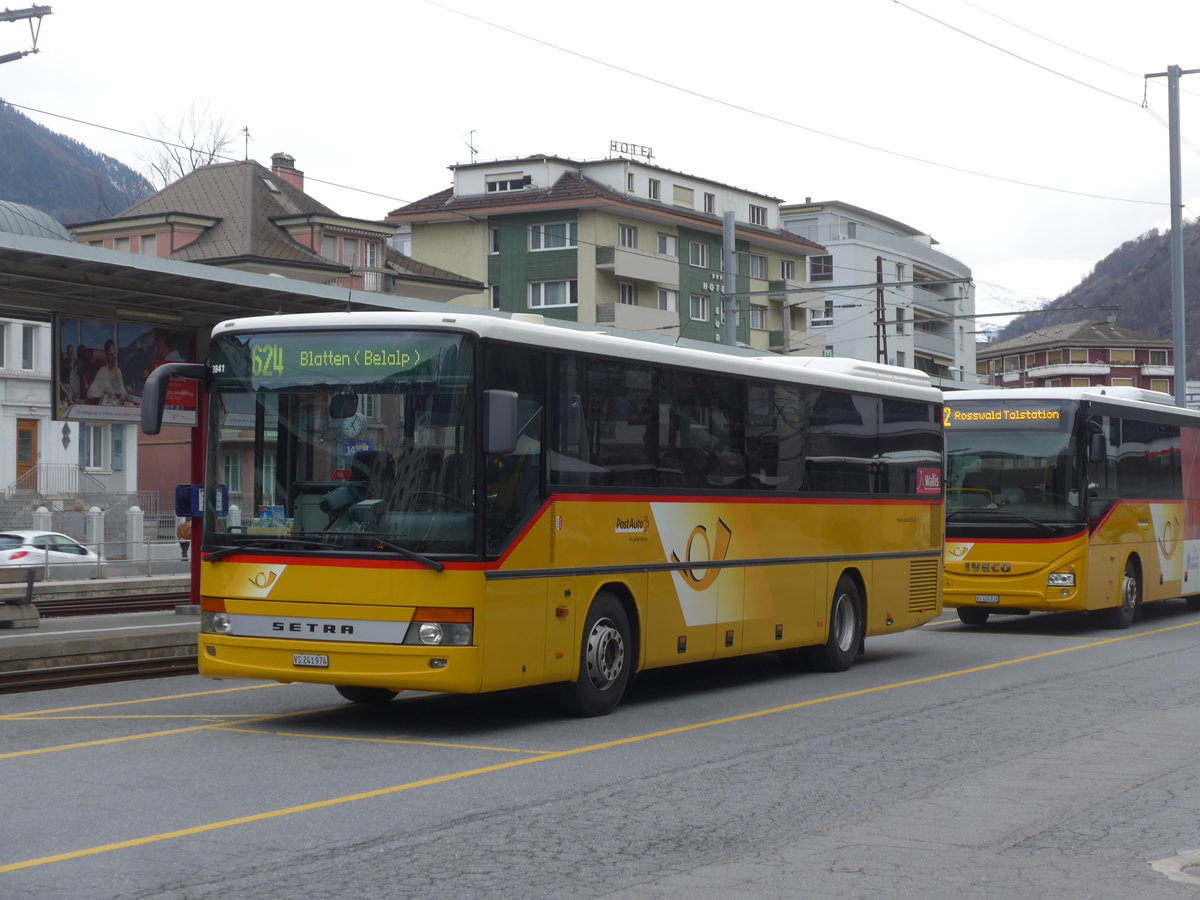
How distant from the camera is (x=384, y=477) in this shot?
36.4 feet

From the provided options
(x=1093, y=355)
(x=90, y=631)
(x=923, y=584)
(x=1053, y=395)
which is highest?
(x=1093, y=355)

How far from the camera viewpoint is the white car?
36812mm

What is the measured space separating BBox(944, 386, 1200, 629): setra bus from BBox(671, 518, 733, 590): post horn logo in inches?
309

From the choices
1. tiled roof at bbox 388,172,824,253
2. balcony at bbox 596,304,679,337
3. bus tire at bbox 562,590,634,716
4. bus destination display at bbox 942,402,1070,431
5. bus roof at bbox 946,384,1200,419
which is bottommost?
bus tire at bbox 562,590,634,716

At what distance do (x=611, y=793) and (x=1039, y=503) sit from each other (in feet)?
43.4

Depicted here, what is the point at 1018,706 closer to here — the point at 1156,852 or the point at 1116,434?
the point at 1156,852

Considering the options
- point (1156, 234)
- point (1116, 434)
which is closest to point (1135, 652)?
point (1116, 434)

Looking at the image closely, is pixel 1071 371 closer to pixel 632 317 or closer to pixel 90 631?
pixel 632 317

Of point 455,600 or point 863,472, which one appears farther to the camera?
point 863,472

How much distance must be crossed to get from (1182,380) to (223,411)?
29809 mm

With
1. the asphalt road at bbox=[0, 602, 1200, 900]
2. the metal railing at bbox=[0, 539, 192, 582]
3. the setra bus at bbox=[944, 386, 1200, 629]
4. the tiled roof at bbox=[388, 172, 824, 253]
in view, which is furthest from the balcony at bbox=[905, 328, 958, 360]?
the asphalt road at bbox=[0, 602, 1200, 900]

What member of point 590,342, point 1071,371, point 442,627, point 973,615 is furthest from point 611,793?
point 1071,371

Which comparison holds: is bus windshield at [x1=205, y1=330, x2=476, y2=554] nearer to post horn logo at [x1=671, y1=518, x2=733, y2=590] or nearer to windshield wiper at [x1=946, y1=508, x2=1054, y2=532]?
post horn logo at [x1=671, y1=518, x2=733, y2=590]

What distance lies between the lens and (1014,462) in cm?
2117
